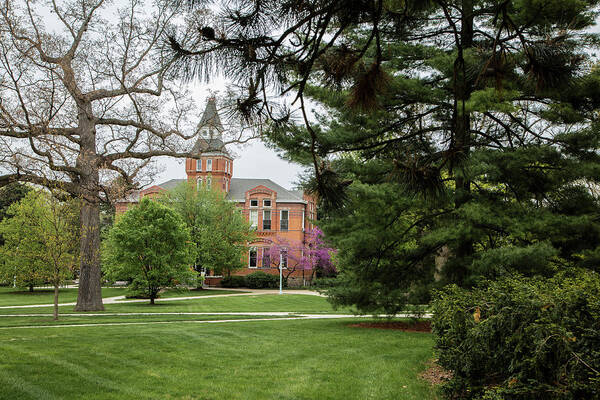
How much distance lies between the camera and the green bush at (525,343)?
12.3ft

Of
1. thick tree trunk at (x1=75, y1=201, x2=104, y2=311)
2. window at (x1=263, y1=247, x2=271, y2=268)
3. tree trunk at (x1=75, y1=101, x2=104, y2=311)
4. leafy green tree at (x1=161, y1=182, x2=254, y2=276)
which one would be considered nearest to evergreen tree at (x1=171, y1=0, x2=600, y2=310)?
tree trunk at (x1=75, y1=101, x2=104, y2=311)

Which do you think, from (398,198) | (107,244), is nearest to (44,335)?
(398,198)

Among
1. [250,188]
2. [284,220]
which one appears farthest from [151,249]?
[250,188]

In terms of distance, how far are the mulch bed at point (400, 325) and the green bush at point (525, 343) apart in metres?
8.34

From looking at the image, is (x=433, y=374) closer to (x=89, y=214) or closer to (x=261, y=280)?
(x=89, y=214)

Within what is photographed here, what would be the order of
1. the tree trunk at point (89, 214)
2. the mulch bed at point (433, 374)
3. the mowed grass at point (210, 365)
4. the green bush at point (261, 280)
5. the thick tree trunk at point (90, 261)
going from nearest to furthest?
1. the mowed grass at point (210, 365)
2. the mulch bed at point (433, 374)
3. the tree trunk at point (89, 214)
4. the thick tree trunk at point (90, 261)
5. the green bush at point (261, 280)

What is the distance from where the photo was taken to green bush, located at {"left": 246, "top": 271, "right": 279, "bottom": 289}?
4122 centimetres

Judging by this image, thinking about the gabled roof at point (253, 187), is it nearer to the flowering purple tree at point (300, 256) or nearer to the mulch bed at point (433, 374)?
the flowering purple tree at point (300, 256)

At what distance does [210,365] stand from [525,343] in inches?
208

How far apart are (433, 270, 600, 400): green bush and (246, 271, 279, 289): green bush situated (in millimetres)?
36281

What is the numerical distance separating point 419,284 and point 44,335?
9017 mm

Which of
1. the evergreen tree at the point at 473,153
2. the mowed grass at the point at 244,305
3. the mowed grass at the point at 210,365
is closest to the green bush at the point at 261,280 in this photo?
the mowed grass at the point at 244,305

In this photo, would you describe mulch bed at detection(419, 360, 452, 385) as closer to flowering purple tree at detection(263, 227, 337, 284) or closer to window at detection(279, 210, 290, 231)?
flowering purple tree at detection(263, 227, 337, 284)

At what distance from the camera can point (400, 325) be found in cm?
1479
